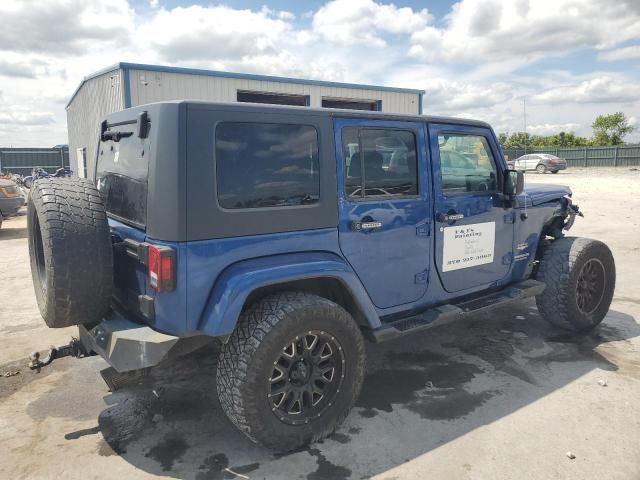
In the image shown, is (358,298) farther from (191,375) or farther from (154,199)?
(191,375)

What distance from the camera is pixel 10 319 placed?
531 cm

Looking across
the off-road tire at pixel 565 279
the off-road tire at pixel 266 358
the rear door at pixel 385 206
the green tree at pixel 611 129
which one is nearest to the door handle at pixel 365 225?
the rear door at pixel 385 206

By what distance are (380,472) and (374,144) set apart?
Result: 2.01m

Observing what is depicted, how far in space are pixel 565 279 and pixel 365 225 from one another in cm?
233

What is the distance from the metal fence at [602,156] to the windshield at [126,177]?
3677cm

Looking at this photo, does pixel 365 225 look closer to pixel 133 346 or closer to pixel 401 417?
pixel 401 417

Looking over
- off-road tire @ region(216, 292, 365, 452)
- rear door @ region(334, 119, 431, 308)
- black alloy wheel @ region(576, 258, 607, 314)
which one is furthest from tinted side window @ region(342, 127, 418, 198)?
black alloy wheel @ region(576, 258, 607, 314)

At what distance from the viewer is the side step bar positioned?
3348 mm

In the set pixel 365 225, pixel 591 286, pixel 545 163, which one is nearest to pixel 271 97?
pixel 591 286

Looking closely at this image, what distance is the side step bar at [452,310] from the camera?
132 inches

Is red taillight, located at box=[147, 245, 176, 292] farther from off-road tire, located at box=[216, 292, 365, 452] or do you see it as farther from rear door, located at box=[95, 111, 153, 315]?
off-road tire, located at box=[216, 292, 365, 452]

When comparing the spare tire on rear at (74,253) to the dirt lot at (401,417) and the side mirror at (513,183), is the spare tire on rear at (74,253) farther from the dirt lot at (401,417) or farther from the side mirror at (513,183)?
Answer: the side mirror at (513,183)

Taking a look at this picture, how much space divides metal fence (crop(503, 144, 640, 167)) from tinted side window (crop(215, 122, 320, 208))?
36.6m

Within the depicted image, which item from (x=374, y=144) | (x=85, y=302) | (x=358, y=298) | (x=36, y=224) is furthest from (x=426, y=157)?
(x=36, y=224)
